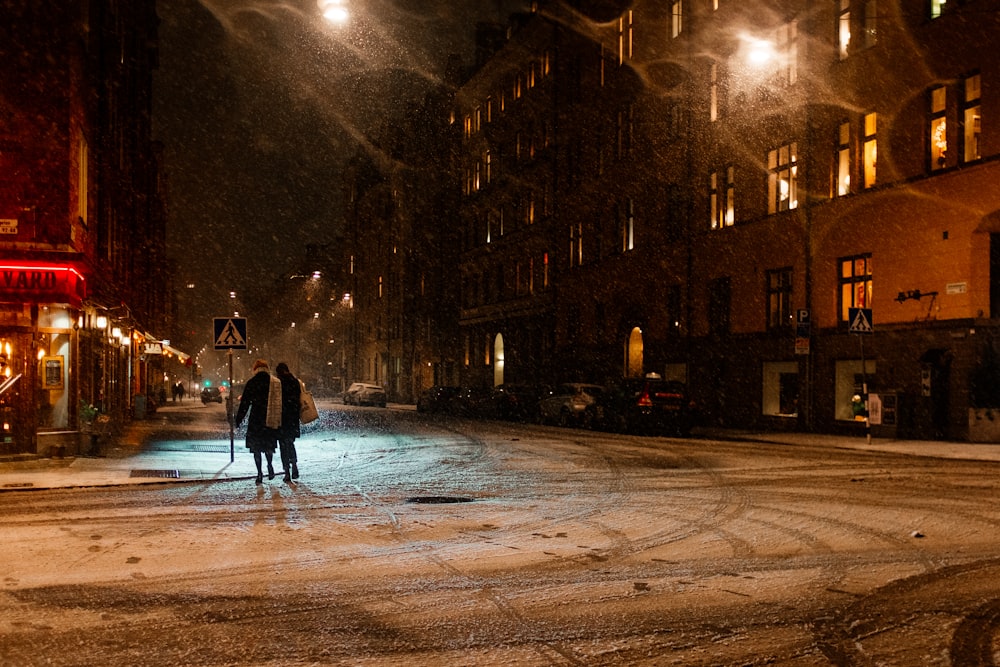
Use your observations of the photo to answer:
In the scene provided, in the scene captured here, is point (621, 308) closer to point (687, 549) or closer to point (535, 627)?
point (687, 549)

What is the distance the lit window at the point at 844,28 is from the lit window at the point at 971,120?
5108 mm

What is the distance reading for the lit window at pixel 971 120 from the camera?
25.6 metres

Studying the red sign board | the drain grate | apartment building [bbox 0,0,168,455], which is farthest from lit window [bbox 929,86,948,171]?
the red sign board

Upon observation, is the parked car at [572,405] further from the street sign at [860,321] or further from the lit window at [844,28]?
the lit window at [844,28]

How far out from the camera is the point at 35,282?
56.7 ft

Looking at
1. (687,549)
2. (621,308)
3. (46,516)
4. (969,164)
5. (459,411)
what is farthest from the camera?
(459,411)

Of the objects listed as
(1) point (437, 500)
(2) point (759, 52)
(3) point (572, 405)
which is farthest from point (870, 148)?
(1) point (437, 500)

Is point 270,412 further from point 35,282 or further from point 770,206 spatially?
point 770,206

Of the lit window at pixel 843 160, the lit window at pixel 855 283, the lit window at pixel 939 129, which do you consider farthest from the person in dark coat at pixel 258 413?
the lit window at pixel 843 160

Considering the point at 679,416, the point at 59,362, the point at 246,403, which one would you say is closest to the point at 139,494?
the point at 246,403

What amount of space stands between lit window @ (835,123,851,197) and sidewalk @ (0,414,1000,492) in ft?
24.5

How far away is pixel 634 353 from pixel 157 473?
3007 centimetres

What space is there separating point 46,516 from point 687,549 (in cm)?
702

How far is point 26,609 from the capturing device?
665 cm
